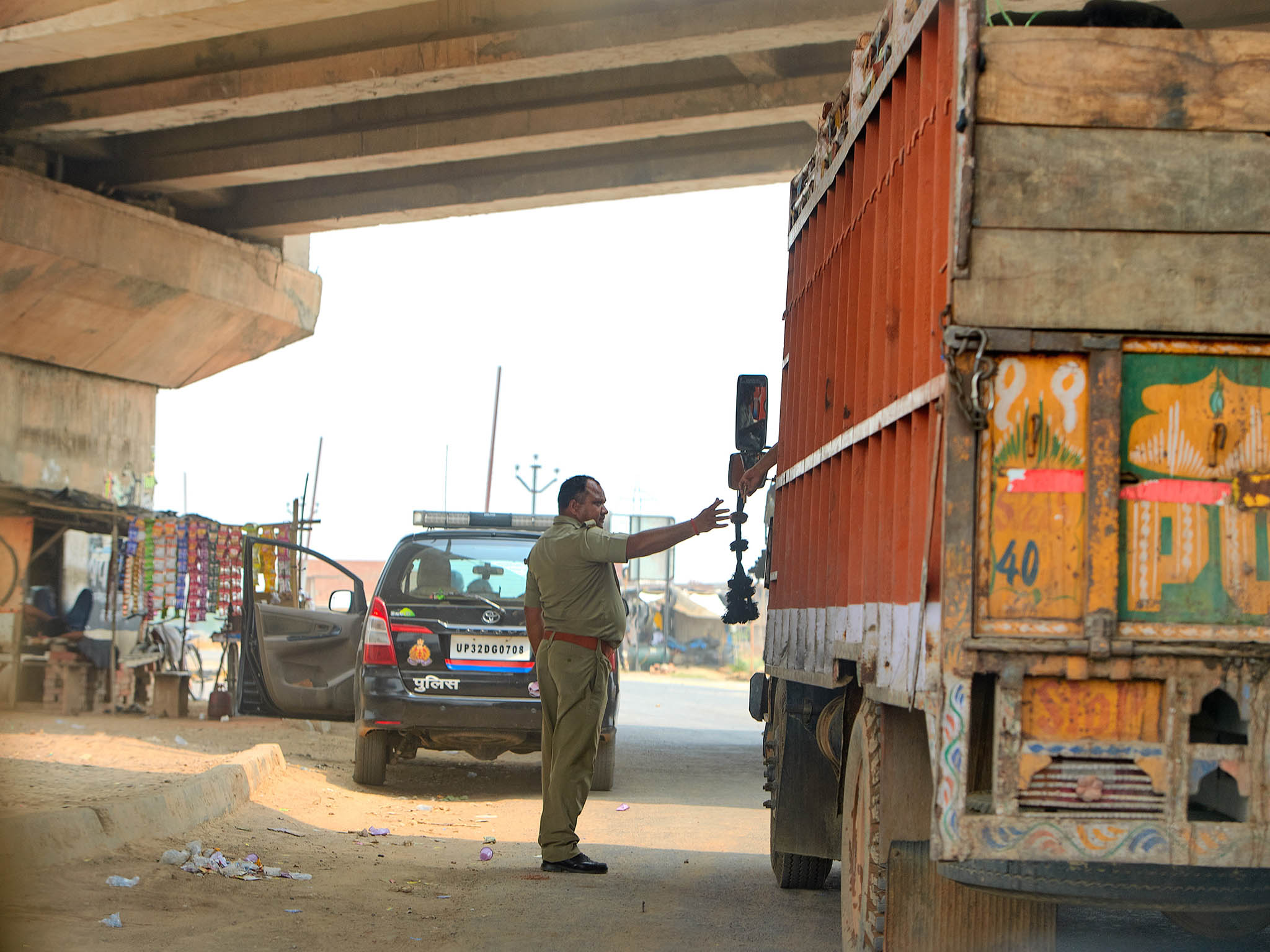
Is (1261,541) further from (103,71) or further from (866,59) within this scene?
(103,71)

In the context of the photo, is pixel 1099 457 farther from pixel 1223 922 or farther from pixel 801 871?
pixel 801 871

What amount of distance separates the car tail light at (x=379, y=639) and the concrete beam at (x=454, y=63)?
5383 mm

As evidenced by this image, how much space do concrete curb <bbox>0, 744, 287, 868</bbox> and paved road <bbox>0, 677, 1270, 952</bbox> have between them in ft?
0.32

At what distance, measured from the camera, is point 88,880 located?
5.62 metres

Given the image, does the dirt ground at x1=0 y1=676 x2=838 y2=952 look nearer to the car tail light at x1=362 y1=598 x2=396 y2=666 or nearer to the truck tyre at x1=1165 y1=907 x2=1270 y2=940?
the car tail light at x1=362 y1=598 x2=396 y2=666

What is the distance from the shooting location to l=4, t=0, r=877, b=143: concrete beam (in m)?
11.0

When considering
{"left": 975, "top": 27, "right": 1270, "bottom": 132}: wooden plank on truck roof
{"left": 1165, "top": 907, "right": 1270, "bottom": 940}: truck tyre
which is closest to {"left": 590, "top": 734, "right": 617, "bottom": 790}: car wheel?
{"left": 1165, "top": 907, "right": 1270, "bottom": 940}: truck tyre

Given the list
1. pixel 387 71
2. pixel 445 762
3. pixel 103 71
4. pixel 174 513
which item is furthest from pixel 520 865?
pixel 174 513

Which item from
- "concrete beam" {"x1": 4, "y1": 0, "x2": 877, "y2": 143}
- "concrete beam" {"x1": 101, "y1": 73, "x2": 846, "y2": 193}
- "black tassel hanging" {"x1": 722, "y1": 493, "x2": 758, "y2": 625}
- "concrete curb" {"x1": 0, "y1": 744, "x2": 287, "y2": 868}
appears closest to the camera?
"concrete curb" {"x1": 0, "y1": 744, "x2": 287, "y2": 868}

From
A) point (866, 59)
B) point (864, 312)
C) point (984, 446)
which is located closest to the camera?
point (984, 446)

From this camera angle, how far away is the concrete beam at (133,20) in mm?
10773

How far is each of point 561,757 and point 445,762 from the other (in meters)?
5.79

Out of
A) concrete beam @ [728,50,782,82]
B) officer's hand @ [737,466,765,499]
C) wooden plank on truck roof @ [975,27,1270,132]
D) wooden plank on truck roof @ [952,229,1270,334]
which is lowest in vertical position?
officer's hand @ [737,466,765,499]

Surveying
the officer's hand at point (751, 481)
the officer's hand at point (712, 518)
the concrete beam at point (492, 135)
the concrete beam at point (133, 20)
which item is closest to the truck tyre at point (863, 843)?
the officer's hand at point (712, 518)
